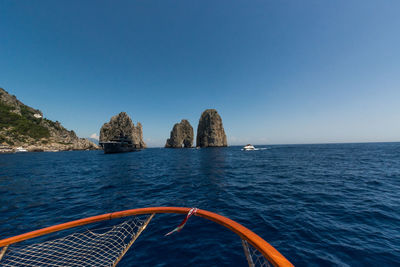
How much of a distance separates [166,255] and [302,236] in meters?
4.91

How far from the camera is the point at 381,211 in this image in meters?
7.18

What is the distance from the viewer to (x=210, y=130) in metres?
106

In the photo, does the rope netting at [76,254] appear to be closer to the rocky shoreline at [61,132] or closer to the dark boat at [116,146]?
the dark boat at [116,146]

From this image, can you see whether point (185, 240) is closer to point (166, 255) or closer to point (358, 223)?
point (166, 255)

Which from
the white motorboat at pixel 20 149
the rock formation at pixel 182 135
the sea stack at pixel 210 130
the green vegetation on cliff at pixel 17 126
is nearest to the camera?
the white motorboat at pixel 20 149

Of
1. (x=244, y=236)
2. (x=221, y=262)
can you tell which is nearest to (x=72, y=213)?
(x=221, y=262)

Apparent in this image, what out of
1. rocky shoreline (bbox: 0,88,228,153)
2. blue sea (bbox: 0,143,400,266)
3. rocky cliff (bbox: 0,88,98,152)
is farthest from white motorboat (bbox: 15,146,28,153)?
blue sea (bbox: 0,143,400,266)

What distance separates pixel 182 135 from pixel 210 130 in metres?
30.0

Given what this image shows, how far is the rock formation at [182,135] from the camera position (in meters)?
121

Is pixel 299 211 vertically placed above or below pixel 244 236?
below

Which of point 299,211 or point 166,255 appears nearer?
point 166,255

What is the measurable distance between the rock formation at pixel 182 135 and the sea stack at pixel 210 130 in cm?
1144

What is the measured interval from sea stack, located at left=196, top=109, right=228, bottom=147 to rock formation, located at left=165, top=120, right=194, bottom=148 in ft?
37.5

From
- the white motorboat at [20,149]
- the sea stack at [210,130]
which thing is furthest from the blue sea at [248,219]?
the white motorboat at [20,149]
